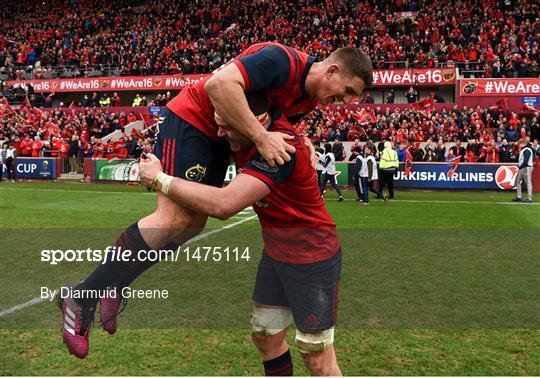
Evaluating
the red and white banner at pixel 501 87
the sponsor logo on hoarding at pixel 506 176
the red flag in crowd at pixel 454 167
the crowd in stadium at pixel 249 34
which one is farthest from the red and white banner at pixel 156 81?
the sponsor logo on hoarding at pixel 506 176

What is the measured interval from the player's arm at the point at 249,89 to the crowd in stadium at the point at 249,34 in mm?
28374

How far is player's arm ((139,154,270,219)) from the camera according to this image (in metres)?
2.98

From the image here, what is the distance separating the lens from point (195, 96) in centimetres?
365

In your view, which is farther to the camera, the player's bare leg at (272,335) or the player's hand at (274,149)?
the player's bare leg at (272,335)

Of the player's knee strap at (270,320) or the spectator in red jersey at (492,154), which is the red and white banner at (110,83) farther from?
the player's knee strap at (270,320)

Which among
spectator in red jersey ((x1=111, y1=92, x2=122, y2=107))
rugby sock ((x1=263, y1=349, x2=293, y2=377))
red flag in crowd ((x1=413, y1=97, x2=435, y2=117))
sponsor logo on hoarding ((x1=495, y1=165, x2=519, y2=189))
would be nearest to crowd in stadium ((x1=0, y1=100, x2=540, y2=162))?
red flag in crowd ((x1=413, y1=97, x2=435, y2=117))

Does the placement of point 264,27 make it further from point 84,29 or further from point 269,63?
point 269,63

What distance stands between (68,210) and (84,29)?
3653 centimetres

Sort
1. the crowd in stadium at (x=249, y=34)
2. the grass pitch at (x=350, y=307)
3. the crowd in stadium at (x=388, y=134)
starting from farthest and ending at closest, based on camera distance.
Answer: the crowd in stadium at (x=249, y=34), the crowd in stadium at (x=388, y=134), the grass pitch at (x=350, y=307)

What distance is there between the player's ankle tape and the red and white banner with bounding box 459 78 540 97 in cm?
2808

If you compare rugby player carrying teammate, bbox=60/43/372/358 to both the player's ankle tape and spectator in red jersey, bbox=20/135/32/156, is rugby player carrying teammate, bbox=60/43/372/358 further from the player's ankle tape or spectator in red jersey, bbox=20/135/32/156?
spectator in red jersey, bbox=20/135/32/156

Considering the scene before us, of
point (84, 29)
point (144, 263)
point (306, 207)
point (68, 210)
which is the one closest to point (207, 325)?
point (144, 263)

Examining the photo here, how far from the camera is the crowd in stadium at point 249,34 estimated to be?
31516 mm

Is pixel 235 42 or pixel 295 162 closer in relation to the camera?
pixel 295 162
